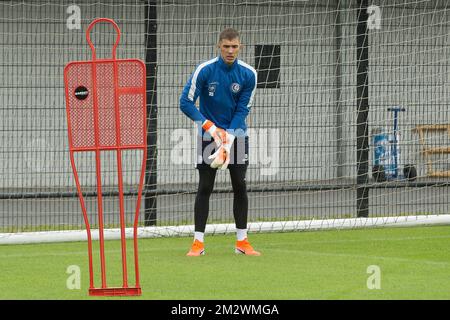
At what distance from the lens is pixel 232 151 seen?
1059cm

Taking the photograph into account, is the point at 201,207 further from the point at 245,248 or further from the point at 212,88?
the point at 212,88

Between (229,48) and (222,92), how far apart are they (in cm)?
45

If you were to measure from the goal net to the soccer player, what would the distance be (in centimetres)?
211

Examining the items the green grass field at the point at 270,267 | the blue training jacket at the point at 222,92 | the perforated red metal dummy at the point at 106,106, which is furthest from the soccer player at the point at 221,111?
the perforated red metal dummy at the point at 106,106

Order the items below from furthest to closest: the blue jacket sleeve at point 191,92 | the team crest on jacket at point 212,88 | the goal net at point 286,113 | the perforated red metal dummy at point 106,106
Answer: the goal net at point 286,113
the team crest on jacket at point 212,88
the blue jacket sleeve at point 191,92
the perforated red metal dummy at point 106,106

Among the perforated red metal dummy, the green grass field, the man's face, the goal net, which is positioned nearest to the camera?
the perforated red metal dummy

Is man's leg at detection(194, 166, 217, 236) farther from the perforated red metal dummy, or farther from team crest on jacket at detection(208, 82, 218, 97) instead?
the perforated red metal dummy

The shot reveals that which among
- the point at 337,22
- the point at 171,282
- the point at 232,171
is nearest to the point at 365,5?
the point at 337,22

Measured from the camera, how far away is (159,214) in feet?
46.1

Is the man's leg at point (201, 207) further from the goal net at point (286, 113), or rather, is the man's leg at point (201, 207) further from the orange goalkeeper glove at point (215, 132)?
the goal net at point (286, 113)

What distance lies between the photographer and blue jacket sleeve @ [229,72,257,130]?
1055 centimetres

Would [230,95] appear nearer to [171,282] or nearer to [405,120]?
[171,282]

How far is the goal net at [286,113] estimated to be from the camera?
45.3 feet

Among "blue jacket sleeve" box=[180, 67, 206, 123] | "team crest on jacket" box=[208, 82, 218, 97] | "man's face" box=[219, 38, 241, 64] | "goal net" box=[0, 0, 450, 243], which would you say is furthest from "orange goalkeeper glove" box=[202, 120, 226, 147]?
"goal net" box=[0, 0, 450, 243]
